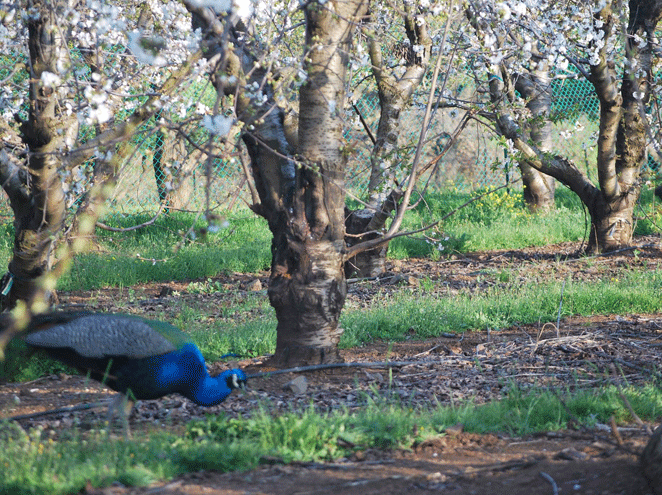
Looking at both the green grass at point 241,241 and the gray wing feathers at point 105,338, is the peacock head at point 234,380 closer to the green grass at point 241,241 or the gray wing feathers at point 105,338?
the gray wing feathers at point 105,338

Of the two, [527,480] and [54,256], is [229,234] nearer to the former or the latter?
[54,256]

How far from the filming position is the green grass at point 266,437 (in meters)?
2.59

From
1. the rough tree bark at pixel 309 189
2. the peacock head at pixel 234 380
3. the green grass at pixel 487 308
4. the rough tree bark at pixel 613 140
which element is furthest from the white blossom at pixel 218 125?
the rough tree bark at pixel 613 140

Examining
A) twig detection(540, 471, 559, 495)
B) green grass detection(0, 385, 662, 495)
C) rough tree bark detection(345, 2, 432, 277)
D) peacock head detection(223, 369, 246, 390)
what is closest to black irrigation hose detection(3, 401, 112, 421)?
green grass detection(0, 385, 662, 495)

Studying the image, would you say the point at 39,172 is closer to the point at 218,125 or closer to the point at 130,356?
the point at 130,356

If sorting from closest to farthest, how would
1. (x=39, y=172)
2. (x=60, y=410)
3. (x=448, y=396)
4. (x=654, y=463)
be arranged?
(x=654, y=463) → (x=60, y=410) → (x=448, y=396) → (x=39, y=172)

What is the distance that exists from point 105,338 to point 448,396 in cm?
193

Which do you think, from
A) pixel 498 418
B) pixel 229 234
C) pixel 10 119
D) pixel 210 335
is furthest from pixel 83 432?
pixel 229 234

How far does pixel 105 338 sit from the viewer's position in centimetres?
344

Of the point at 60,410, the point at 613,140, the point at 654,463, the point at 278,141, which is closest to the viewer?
the point at 654,463

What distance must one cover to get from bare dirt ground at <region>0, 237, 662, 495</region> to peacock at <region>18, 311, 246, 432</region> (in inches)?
10.1

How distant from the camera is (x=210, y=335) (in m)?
5.12

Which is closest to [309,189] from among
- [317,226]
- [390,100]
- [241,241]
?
[317,226]

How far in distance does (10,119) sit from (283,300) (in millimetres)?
4012
